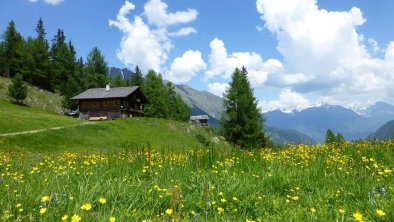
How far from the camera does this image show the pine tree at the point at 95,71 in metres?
104

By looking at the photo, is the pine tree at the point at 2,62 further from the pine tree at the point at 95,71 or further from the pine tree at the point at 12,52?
the pine tree at the point at 95,71

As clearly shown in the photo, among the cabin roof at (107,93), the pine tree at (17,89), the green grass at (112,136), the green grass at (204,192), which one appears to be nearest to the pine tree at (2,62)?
the pine tree at (17,89)

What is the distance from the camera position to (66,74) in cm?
11006

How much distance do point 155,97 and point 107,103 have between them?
16.6 m

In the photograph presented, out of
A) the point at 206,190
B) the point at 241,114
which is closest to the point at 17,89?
the point at 241,114

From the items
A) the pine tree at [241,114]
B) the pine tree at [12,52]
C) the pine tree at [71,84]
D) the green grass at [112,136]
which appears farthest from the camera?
the pine tree at [12,52]

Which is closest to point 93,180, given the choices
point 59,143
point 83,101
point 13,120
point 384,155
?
point 384,155

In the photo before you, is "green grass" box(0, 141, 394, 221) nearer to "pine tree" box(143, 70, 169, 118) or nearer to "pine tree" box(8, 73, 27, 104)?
"pine tree" box(8, 73, 27, 104)

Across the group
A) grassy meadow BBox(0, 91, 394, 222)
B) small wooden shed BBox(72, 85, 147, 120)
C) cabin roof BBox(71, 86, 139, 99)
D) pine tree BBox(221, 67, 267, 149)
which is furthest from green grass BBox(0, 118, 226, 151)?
grassy meadow BBox(0, 91, 394, 222)

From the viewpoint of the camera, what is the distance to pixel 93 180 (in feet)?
22.7

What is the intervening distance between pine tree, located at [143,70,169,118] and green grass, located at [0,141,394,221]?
276 ft

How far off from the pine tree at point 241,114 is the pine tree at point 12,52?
201 feet

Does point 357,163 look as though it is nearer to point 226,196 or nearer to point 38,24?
point 226,196

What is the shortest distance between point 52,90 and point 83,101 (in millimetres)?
26558
